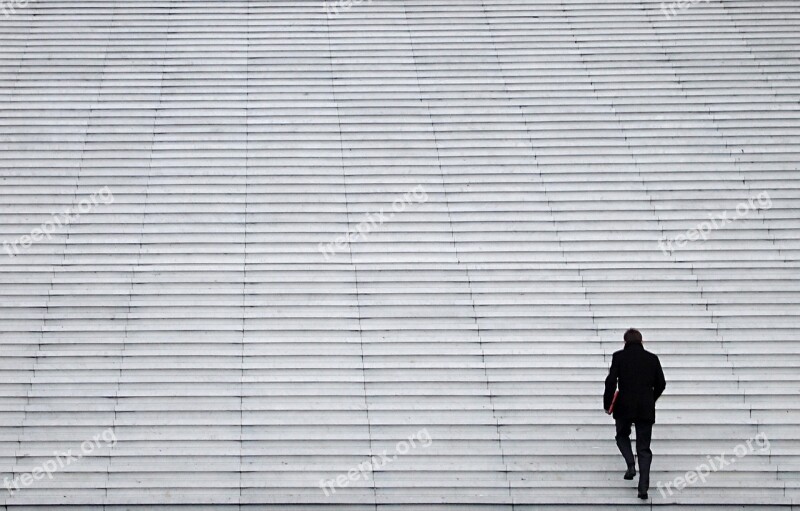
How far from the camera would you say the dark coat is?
23.6 ft

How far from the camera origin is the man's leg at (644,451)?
7.24 meters

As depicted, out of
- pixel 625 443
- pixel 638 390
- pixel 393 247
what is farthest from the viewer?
pixel 393 247

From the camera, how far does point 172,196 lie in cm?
1048

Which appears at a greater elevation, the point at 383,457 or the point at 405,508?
the point at 383,457

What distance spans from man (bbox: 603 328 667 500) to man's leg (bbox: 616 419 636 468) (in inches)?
1.5

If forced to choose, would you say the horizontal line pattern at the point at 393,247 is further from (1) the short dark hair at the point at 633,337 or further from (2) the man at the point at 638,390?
(1) the short dark hair at the point at 633,337

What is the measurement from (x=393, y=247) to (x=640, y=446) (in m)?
3.69

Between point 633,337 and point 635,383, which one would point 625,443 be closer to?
point 635,383

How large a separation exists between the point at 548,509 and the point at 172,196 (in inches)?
214

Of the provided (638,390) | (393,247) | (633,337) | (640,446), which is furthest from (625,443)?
(393,247)

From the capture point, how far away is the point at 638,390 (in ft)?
23.6

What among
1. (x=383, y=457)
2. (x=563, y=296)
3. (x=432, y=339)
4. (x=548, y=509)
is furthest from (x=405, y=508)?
(x=563, y=296)

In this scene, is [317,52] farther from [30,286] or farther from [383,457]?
[383,457]

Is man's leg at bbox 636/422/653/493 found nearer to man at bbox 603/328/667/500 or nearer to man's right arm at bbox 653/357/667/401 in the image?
man at bbox 603/328/667/500
